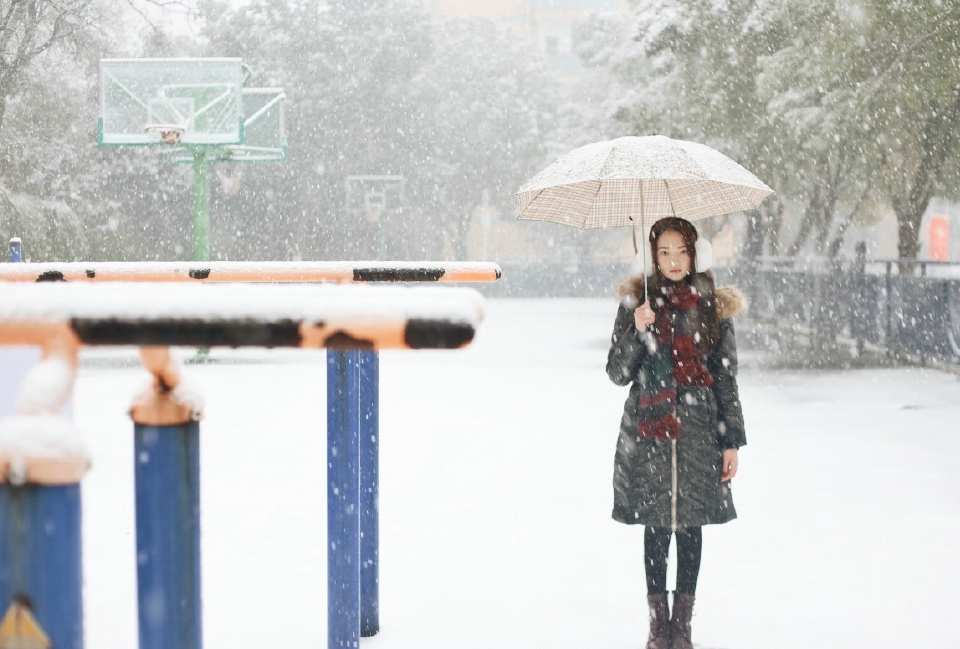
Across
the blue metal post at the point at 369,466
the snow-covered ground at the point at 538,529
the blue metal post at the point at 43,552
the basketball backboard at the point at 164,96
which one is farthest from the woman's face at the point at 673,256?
the basketball backboard at the point at 164,96

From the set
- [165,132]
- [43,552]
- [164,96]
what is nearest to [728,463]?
[43,552]

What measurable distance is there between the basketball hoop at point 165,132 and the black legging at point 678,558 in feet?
46.0

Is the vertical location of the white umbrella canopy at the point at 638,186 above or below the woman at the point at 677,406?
above

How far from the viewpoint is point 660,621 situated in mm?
3828

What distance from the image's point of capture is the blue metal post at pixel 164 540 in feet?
3.68

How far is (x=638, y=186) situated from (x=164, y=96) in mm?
15178

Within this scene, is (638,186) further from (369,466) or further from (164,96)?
(164,96)

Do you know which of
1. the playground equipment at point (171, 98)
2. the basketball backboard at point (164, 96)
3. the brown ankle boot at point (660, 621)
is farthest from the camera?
the basketball backboard at point (164, 96)

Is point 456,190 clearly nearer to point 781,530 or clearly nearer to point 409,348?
point 781,530

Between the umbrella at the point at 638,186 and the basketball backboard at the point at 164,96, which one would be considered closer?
the umbrella at the point at 638,186

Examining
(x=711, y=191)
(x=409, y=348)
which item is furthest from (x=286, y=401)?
(x=409, y=348)

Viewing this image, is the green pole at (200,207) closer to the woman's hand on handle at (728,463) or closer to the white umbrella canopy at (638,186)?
the white umbrella canopy at (638,186)

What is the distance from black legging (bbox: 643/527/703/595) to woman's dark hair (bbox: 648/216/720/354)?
0.61 meters

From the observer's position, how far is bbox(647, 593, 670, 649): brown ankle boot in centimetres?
382
